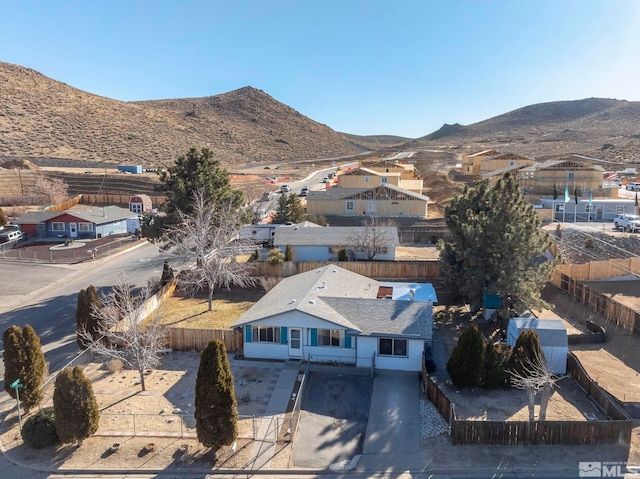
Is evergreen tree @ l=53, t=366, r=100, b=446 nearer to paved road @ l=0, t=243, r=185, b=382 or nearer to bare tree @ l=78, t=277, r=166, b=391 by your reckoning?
bare tree @ l=78, t=277, r=166, b=391

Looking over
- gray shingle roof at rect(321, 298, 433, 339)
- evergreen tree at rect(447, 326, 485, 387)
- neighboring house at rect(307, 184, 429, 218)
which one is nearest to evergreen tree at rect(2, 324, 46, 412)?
gray shingle roof at rect(321, 298, 433, 339)

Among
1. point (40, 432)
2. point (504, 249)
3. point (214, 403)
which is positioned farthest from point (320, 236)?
point (40, 432)

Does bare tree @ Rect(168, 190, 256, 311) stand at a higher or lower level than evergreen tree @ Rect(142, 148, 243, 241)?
lower

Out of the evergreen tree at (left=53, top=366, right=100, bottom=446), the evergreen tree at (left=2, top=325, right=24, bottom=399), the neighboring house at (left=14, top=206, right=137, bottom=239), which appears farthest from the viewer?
the neighboring house at (left=14, top=206, right=137, bottom=239)

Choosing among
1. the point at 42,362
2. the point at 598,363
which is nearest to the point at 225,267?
the point at 42,362

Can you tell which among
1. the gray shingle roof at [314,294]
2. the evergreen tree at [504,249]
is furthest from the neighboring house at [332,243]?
the evergreen tree at [504,249]

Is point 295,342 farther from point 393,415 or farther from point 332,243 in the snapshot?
point 332,243
